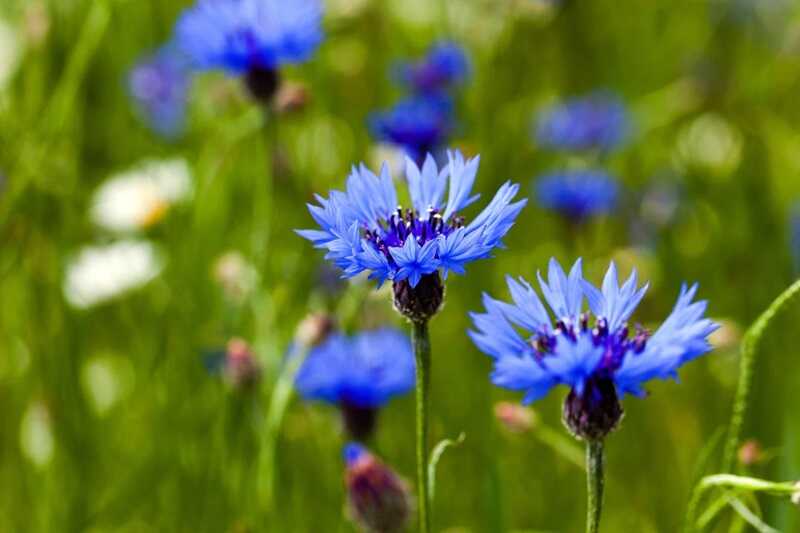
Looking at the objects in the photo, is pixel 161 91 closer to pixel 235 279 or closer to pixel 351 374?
pixel 235 279

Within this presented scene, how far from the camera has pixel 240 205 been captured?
5.68 ft

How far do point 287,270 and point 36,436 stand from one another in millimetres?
374

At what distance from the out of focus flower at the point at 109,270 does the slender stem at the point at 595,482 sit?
961mm

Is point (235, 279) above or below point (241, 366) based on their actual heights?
above

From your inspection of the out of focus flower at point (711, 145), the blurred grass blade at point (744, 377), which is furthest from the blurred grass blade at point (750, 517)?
the out of focus flower at point (711, 145)

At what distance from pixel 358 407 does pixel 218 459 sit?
191 millimetres

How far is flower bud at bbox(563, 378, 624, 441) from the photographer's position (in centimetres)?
62

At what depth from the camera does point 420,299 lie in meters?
0.67

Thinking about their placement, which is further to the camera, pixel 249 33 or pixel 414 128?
pixel 414 128

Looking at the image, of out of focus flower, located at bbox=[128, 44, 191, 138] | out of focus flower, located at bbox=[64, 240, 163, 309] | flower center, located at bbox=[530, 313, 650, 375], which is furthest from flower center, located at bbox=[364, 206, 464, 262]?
out of focus flower, located at bbox=[128, 44, 191, 138]

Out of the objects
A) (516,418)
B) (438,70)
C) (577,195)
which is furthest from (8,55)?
(516,418)

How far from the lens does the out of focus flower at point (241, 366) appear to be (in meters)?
1.00

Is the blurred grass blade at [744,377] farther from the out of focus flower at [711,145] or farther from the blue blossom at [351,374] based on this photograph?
the out of focus flower at [711,145]

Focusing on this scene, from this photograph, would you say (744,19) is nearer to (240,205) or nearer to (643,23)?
(643,23)
